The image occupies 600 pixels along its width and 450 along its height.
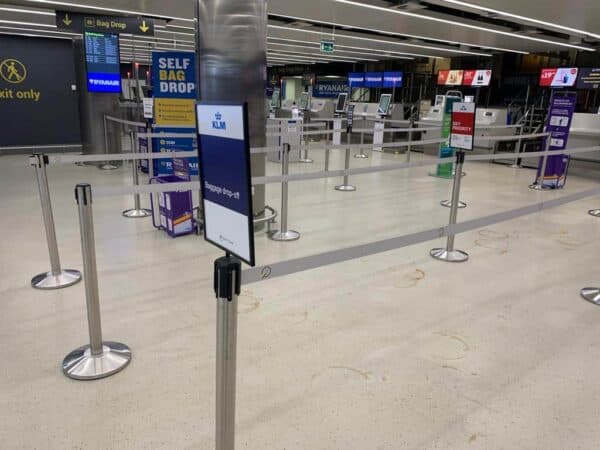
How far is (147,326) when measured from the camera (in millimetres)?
2852

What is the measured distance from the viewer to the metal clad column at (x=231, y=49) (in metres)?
4.02

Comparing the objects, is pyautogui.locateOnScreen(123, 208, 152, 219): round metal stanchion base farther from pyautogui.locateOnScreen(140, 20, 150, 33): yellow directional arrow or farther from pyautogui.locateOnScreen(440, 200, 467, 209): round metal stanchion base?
pyautogui.locateOnScreen(140, 20, 150, 33): yellow directional arrow

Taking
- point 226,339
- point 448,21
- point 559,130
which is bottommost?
point 226,339

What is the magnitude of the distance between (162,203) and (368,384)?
10.0 feet

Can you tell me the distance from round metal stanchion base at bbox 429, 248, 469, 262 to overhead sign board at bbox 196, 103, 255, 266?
10.0 ft

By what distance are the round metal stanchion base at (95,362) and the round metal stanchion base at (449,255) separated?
278 centimetres

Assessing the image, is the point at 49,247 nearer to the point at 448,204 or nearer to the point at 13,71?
the point at 448,204

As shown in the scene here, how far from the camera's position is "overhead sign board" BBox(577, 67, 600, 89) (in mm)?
14422

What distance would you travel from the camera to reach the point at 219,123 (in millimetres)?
1398

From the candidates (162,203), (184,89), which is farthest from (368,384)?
(184,89)

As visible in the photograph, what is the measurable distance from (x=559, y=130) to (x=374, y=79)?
47.4 ft

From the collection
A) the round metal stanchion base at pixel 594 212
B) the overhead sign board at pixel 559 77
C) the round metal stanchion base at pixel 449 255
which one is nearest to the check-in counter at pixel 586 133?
the round metal stanchion base at pixel 594 212

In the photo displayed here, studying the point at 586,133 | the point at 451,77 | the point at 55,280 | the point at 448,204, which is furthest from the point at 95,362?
the point at 451,77

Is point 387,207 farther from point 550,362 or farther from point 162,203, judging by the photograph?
point 550,362
